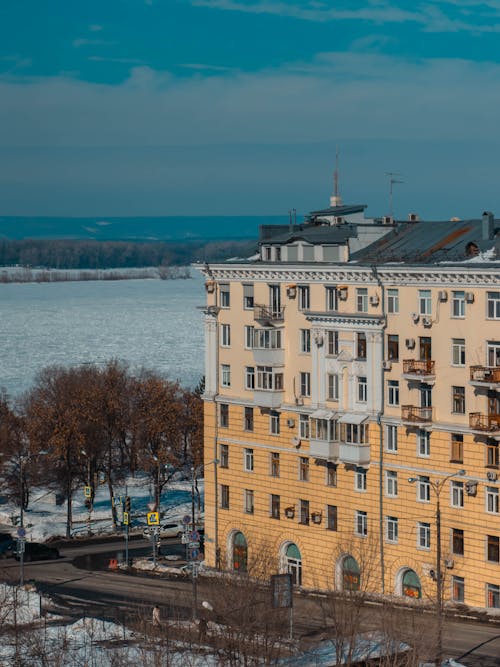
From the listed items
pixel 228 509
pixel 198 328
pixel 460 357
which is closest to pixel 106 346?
pixel 198 328

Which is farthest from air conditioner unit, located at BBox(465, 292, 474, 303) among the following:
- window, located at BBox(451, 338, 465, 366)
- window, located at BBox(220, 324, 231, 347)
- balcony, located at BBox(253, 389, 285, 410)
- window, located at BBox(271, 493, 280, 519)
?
window, located at BBox(220, 324, 231, 347)

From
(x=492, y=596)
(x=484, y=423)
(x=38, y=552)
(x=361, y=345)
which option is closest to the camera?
(x=484, y=423)

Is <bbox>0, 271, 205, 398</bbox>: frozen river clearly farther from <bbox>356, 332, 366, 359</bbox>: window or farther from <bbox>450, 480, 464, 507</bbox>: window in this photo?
<bbox>450, 480, 464, 507</bbox>: window

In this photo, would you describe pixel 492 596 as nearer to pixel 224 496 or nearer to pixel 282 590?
pixel 282 590

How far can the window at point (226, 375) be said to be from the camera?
67.2 metres

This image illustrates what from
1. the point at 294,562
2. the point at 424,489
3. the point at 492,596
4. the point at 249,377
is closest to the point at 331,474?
the point at 294,562

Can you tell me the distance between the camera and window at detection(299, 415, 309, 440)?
63438 mm

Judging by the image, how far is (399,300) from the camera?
58.9 metres

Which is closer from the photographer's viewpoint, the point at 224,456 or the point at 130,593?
the point at 130,593

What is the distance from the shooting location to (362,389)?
6094 centimetres

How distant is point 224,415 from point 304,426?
17.8 feet

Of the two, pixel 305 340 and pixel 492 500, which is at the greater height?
pixel 305 340

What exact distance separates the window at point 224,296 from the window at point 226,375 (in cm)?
273

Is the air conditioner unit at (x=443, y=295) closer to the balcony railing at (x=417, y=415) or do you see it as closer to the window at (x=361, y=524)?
the balcony railing at (x=417, y=415)
